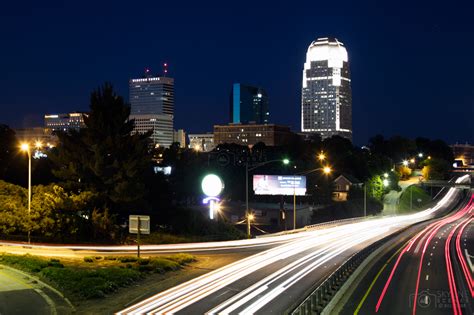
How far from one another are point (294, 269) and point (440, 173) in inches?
5617

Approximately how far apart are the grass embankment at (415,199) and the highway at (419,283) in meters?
62.9

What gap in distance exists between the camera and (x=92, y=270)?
86.0 feet

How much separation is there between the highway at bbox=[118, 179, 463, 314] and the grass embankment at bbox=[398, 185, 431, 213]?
233 feet

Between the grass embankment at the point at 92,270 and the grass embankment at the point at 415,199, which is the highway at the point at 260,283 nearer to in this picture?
the grass embankment at the point at 92,270

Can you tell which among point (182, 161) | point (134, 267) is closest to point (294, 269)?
point (134, 267)

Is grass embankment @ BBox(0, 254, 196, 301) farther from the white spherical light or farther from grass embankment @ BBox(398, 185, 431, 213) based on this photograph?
grass embankment @ BBox(398, 185, 431, 213)

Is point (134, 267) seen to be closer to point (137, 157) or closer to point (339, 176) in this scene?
point (137, 157)

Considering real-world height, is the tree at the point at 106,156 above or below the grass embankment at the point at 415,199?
above

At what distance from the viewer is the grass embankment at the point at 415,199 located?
11279 centimetres

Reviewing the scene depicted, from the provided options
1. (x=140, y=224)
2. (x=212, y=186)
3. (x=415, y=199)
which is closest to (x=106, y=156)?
(x=212, y=186)

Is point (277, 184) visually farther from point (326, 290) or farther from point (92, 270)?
point (326, 290)

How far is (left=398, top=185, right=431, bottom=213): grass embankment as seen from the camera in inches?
4441

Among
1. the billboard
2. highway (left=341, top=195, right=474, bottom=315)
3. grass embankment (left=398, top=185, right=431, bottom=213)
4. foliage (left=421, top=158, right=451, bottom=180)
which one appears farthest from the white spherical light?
foliage (left=421, top=158, right=451, bottom=180)

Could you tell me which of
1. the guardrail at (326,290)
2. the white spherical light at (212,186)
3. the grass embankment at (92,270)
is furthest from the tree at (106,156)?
the guardrail at (326,290)
